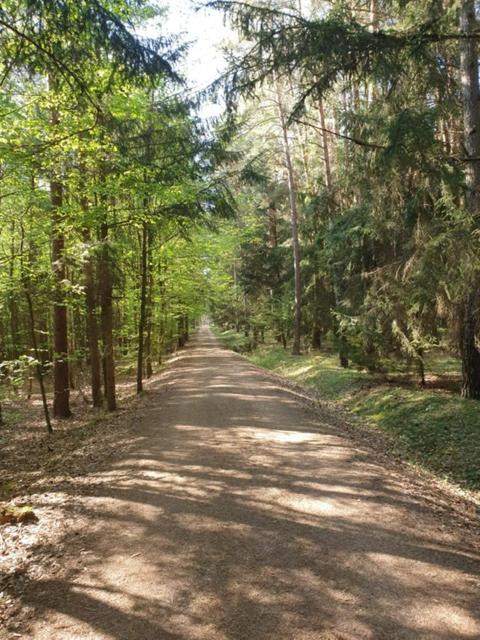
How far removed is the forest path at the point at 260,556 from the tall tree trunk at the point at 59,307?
19.0 ft

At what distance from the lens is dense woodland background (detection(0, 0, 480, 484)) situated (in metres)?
6.60

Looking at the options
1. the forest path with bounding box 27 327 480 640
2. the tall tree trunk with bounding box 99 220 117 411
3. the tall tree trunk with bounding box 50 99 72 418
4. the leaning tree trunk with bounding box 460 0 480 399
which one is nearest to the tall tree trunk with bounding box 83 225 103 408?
the tall tree trunk with bounding box 99 220 117 411

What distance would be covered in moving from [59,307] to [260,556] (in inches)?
424

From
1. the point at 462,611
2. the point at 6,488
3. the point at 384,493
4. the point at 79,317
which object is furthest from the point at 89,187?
the point at 79,317

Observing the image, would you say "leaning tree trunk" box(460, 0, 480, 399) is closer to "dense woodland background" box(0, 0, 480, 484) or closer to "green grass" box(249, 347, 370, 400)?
"dense woodland background" box(0, 0, 480, 484)

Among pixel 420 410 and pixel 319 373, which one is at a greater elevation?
pixel 319 373

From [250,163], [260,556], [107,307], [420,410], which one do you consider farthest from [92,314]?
[260,556]

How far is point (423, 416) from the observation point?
31.3ft

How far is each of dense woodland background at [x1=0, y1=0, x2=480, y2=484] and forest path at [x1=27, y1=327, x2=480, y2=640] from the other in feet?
8.95

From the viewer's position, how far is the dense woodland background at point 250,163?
6598 millimetres

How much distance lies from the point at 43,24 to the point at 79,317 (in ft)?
53.1

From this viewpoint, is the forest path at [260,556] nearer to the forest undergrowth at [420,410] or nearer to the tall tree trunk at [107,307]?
the forest undergrowth at [420,410]

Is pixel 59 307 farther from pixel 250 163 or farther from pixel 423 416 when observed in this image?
pixel 423 416

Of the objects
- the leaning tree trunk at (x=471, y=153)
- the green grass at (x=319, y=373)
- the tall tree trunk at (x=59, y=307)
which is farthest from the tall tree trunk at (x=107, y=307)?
the leaning tree trunk at (x=471, y=153)
